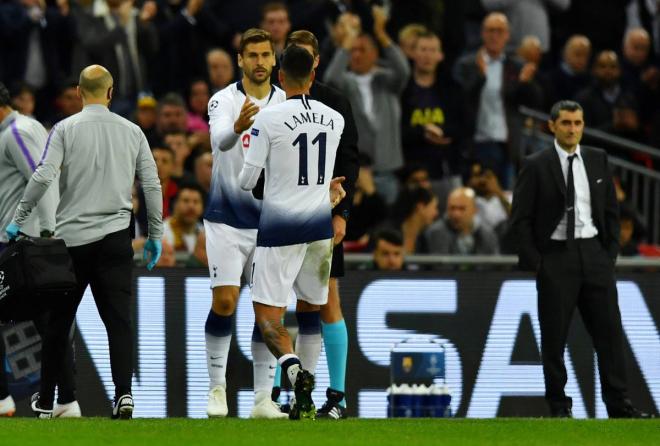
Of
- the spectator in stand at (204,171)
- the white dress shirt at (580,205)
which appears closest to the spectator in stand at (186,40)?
the spectator in stand at (204,171)

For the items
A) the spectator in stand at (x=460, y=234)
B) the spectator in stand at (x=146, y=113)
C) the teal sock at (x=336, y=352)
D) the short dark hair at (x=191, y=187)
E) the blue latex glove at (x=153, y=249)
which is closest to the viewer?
the blue latex glove at (x=153, y=249)

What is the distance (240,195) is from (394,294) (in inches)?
121

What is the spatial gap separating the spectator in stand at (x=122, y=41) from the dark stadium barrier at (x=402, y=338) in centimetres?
444

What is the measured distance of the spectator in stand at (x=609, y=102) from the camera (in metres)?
18.3

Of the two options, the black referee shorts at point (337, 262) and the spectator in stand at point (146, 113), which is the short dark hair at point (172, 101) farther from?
the black referee shorts at point (337, 262)

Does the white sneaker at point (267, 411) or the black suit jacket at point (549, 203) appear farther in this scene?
the black suit jacket at point (549, 203)

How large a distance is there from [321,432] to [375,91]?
325 inches

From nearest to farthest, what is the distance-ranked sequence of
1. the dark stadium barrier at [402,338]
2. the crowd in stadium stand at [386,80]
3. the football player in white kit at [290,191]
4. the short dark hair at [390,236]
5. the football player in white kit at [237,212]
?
1. the football player in white kit at [290,191]
2. the football player in white kit at [237,212]
3. the dark stadium barrier at [402,338]
4. the short dark hair at [390,236]
5. the crowd in stadium stand at [386,80]

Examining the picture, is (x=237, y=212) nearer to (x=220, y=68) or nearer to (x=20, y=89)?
(x=20, y=89)

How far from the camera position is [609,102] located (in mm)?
18734

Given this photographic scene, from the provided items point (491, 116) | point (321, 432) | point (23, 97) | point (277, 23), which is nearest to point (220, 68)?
point (277, 23)

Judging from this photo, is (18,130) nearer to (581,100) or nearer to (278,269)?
(278,269)

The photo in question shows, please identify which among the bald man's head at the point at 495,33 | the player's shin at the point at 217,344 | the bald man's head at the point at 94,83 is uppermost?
the bald man's head at the point at 495,33

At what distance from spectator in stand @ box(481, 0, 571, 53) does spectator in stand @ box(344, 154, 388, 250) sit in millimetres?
3799
